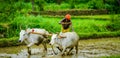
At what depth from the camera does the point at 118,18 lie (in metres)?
31.0

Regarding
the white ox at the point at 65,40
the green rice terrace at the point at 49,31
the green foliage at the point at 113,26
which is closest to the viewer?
the white ox at the point at 65,40

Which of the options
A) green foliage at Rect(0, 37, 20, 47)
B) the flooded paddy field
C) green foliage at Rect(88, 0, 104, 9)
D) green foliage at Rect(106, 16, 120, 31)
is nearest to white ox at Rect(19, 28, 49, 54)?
the flooded paddy field

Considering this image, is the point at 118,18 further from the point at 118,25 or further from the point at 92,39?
the point at 92,39

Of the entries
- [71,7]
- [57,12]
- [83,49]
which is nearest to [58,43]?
[83,49]

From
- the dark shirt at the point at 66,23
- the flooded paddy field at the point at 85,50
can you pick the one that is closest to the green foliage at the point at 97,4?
the flooded paddy field at the point at 85,50

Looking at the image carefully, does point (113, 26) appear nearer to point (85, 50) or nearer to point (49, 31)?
point (49, 31)

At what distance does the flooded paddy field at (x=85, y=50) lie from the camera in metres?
18.8

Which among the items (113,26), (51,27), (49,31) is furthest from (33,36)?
(113,26)

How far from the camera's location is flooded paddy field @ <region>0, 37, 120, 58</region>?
741 inches

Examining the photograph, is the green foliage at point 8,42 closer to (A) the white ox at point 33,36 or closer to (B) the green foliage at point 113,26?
(A) the white ox at point 33,36

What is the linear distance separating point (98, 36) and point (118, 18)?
5481mm

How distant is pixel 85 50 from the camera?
2072cm

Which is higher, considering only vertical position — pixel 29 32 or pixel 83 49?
pixel 29 32

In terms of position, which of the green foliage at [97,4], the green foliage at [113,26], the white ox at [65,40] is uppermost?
the white ox at [65,40]
